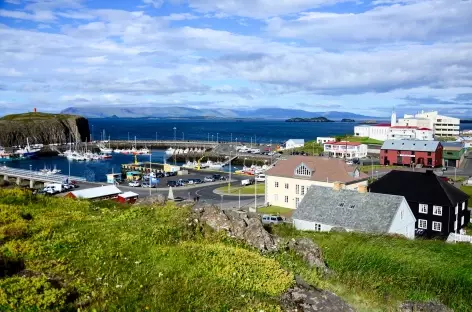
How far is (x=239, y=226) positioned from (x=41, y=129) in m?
160

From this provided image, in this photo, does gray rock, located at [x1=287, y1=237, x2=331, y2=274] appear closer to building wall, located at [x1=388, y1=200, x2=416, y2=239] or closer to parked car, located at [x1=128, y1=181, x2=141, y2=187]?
building wall, located at [x1=388, y1=200, x2=416, y2=239]

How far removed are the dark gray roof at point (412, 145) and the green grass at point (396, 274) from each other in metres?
74.9

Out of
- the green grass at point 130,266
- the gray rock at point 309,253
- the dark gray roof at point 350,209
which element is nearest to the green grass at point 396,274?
the gray rock at point 309,253

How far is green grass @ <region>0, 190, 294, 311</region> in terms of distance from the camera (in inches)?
275

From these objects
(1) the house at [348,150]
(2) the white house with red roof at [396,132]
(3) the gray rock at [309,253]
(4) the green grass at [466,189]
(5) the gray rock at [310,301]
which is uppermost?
(2) the white house with red roof at [396,132]

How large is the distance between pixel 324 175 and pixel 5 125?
138m

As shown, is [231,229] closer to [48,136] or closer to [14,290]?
[14,290]

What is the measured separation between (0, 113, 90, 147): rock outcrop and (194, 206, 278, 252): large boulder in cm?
15026

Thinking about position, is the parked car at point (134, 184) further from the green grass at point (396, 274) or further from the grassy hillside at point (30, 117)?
the grassy hillside at point (30, 117)

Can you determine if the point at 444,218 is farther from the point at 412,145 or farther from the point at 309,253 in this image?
the point at 412,145

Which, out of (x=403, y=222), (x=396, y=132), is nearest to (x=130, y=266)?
(x=403, y=222)

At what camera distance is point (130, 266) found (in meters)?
8.77

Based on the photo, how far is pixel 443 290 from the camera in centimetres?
1121

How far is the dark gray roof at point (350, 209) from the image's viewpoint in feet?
92.6
